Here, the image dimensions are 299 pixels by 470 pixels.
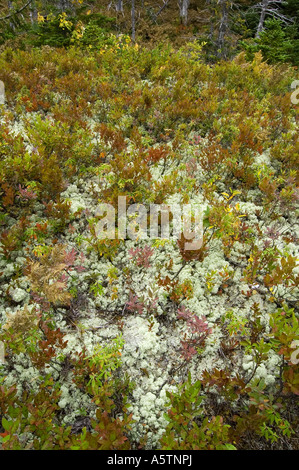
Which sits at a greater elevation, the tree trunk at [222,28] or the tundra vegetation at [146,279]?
the tree trunk at [222,28]

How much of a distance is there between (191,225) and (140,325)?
6.16 feet

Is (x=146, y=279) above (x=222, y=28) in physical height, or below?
below

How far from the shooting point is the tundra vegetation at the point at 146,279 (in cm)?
293

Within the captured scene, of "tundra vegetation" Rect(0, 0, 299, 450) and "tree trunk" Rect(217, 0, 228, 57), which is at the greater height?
"tree trunk" Rect(217, 0, 228, 57)

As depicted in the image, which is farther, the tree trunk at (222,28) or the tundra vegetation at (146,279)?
the tree trunk at (222,28)

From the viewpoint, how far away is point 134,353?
11.5 ft

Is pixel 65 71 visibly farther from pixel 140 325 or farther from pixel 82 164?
pixel 140 325

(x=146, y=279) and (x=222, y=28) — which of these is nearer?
(x=146, y=279)

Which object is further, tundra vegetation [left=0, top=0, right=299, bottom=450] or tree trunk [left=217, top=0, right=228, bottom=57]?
tree trunk [left=217, top=0, right=228, bottom=57]

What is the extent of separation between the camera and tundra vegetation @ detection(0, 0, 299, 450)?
293 centimetres

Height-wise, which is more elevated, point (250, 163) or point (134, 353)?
point (250, 163)

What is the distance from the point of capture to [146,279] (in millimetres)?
4223

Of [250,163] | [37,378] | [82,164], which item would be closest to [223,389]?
[37,378]
